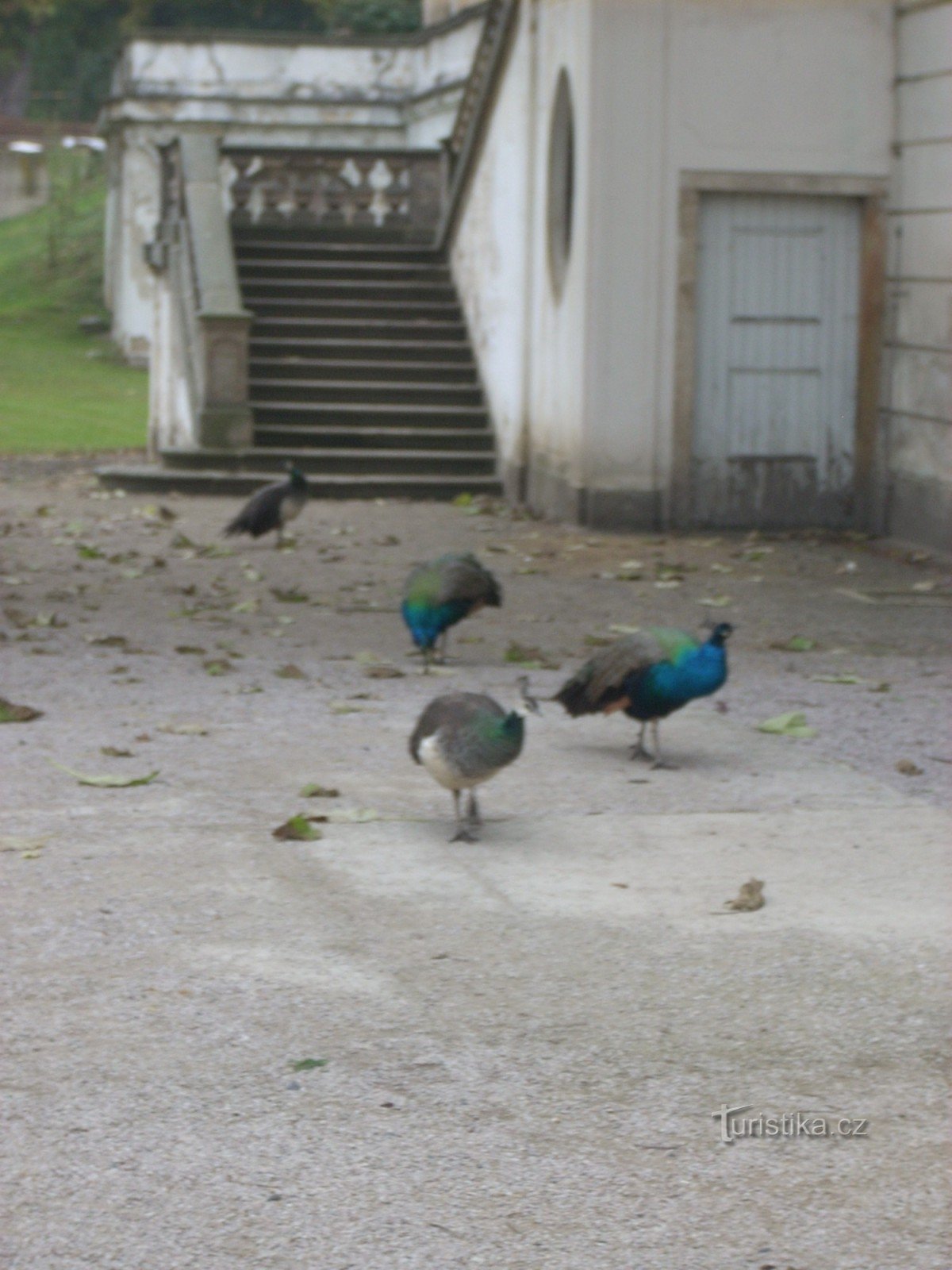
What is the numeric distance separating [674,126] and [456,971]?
34.7 feet

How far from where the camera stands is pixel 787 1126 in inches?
176

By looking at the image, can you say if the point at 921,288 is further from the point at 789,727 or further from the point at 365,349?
the point at 789,727

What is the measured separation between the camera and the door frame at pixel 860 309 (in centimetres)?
1509

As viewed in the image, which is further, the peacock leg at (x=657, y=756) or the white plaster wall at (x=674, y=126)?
the white plaster wall at (x=674, y=126)

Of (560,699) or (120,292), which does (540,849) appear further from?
(120,292)

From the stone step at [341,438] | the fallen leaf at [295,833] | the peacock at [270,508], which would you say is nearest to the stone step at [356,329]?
the stone step at [341,438]

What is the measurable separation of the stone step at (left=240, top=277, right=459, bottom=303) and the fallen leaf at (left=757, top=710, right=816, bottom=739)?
485 inches

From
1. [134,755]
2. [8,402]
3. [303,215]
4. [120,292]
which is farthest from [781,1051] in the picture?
[120,292]

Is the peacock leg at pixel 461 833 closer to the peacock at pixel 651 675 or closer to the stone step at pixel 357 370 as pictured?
the peacock at pixel 651 675

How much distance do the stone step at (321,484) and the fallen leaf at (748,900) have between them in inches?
454

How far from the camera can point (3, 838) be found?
6555 millimetres

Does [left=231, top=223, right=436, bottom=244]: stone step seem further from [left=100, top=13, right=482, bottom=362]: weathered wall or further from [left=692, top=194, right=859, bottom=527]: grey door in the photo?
[left=100, top=13, right=482, bottom=362]: weathered wall

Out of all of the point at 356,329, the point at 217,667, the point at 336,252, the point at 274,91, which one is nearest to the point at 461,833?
the point at 217,667

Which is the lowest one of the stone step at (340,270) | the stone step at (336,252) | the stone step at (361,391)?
the stone step at (361,391)
